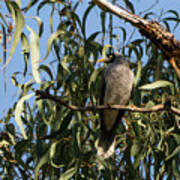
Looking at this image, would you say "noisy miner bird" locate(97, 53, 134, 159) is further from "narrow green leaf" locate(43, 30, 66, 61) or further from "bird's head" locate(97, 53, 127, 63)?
"narrow green leaf" locate(43, 30, 66, 61)

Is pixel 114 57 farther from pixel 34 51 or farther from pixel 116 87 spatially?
pixel 34 51

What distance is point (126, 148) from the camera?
10.6 feet

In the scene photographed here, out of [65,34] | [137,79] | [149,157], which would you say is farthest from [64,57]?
[149,157]

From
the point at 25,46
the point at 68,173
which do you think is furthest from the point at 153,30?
the point at 68,173

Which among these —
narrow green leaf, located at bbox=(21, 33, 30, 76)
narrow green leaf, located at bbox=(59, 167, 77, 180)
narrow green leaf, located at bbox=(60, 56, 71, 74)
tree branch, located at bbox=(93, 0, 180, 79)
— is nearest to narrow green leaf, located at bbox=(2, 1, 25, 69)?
narrow green leaf, located at bbox=(21, 33, 30, 76)

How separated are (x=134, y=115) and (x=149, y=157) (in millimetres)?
421

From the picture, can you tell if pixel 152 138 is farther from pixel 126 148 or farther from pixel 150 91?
pixel 150 91

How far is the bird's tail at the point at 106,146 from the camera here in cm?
309

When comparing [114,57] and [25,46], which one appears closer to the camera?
[25,46]

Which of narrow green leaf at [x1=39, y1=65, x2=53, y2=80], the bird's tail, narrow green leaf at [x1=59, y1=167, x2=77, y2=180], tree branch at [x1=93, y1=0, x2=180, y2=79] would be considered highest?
tree branch at [x1=93, y1=0, x2=180, y2=79]

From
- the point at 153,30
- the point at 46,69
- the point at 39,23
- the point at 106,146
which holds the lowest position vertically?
the point at 106,146

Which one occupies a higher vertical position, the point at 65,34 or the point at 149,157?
the point at 65,34

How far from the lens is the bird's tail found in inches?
122

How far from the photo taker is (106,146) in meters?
3.15
